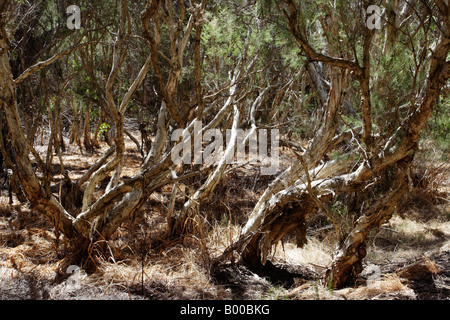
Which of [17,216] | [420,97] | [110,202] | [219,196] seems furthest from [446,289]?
[17,216]

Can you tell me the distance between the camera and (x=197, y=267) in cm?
378

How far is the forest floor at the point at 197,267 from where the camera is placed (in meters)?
3.29

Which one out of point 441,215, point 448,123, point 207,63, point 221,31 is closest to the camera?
point 448,123

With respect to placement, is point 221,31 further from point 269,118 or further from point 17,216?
point 17,216

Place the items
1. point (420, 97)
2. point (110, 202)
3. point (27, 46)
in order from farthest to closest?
point (27, 46) < point (110, 202) < point (420, 97)

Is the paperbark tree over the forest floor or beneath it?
over

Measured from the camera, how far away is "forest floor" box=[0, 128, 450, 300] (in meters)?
3.29

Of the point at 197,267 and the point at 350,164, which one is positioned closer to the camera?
the point at 197,267

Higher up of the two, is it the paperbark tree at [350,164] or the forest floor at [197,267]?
the paperbark tree at [350,164]

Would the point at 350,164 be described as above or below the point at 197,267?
above

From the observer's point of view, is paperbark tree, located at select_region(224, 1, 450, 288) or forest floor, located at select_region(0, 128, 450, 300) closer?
paperbark tree, located at select_region(224, 1, 450, 288)

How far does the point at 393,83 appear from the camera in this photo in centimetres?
391

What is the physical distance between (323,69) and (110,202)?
11.8 feet

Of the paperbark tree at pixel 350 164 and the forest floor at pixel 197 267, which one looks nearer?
the paperbark tree at pixel 350 164
